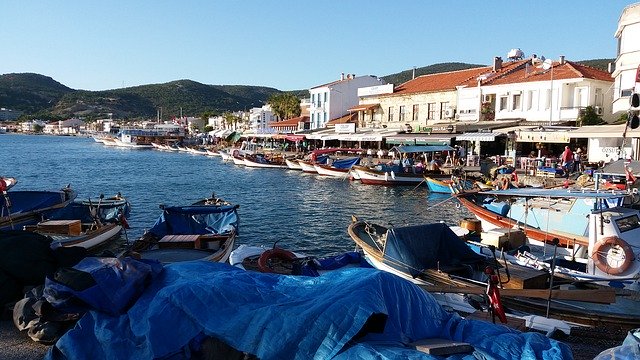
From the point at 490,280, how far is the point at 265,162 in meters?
49.0

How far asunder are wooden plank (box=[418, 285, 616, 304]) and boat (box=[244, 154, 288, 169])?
45534 millimetres

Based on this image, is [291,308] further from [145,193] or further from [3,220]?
[145,193]

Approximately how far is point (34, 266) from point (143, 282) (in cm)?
263

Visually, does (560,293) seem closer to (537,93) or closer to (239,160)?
(537,93)

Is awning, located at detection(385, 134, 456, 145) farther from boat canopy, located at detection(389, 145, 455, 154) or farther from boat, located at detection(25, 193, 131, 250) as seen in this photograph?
boat, located at detection(25, 193, 131, 250)

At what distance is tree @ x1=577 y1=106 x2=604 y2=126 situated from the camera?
36.7 metres

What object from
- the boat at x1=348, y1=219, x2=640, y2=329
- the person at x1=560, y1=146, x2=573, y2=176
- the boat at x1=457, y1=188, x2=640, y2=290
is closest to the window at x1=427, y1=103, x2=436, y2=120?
the person at x1=560, y1=146, x2=573, y2=176

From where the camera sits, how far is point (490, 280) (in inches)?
330

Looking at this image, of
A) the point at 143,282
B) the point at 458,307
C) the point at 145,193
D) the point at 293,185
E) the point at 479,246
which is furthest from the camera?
the point at 293,185

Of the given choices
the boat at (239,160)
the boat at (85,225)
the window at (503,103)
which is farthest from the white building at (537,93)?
→ the boat at (85,225)

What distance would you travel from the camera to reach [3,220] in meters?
17.6

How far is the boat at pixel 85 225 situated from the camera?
16516mm

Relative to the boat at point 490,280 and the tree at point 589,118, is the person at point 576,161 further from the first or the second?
the boat at point 490,280

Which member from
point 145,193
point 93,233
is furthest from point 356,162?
point 93,233
